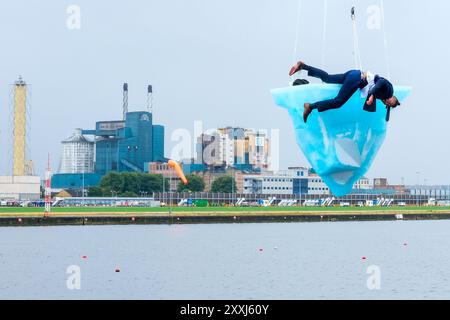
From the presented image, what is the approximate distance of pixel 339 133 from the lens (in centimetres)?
2100

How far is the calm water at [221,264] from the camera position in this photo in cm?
5103

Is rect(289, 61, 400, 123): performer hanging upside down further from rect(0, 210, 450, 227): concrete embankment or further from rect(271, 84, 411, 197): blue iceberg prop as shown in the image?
rect(0, 210, 450, 227): concrete embankment

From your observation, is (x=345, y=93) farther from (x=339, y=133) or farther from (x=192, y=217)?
(x=192, y=217)

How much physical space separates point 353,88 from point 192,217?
379 feet

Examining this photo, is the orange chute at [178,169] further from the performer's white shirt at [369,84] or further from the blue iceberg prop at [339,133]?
the performer's white shirt at [369,84]

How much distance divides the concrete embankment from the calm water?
12.4 meters

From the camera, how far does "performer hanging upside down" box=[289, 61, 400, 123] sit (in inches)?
734

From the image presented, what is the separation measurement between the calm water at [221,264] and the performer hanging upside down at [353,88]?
95.8ft

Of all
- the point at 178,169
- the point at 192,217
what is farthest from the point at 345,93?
the point at 192,217

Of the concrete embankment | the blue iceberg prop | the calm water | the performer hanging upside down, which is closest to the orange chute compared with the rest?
the blue iceberg prop

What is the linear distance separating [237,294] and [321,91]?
101 ft

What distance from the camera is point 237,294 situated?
162 feet

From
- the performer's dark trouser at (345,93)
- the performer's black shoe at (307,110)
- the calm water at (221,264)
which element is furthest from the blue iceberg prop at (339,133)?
the calm water at (221,264)
